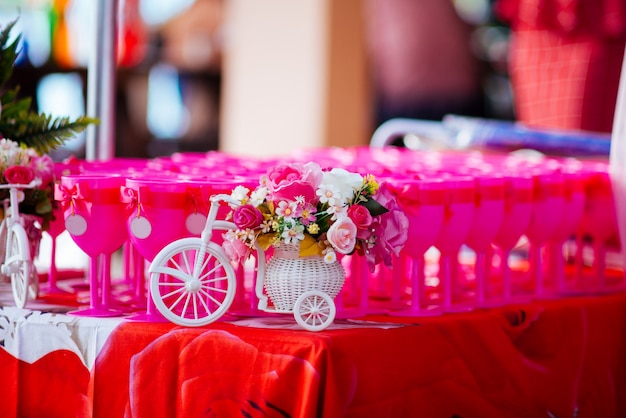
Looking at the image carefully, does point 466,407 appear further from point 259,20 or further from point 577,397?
point 259,20

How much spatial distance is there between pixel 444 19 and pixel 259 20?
3.92 feet

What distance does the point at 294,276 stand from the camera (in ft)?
6.56

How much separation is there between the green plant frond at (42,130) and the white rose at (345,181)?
0.81 meters

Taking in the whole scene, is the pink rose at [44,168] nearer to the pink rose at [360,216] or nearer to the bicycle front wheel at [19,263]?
the bicycle front wheel at [19,263]

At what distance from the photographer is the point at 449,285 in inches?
92.4

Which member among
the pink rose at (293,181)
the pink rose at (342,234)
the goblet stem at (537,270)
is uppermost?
the pink rose at (293,181)

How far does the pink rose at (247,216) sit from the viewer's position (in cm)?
197

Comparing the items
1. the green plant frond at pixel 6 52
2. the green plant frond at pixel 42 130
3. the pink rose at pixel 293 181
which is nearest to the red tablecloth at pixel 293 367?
the pink rose at pixel 293 181

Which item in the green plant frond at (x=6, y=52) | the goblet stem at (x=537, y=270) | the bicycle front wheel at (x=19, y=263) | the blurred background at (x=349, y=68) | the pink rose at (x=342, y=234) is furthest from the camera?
the blurred background at (x=349, y=68)

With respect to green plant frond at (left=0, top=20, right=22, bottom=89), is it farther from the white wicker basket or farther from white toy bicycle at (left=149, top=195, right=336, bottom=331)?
the white wicker basket

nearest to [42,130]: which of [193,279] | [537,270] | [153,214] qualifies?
[153,214]

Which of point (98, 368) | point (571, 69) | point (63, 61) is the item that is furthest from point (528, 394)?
point (63, 61)

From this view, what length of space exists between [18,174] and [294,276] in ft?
2.35

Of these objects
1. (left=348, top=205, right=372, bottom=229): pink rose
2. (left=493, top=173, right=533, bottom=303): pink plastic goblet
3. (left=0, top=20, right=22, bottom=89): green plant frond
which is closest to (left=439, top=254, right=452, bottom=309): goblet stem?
(left=493, top=173, right=533, bottom=303): pink plastic goblet
